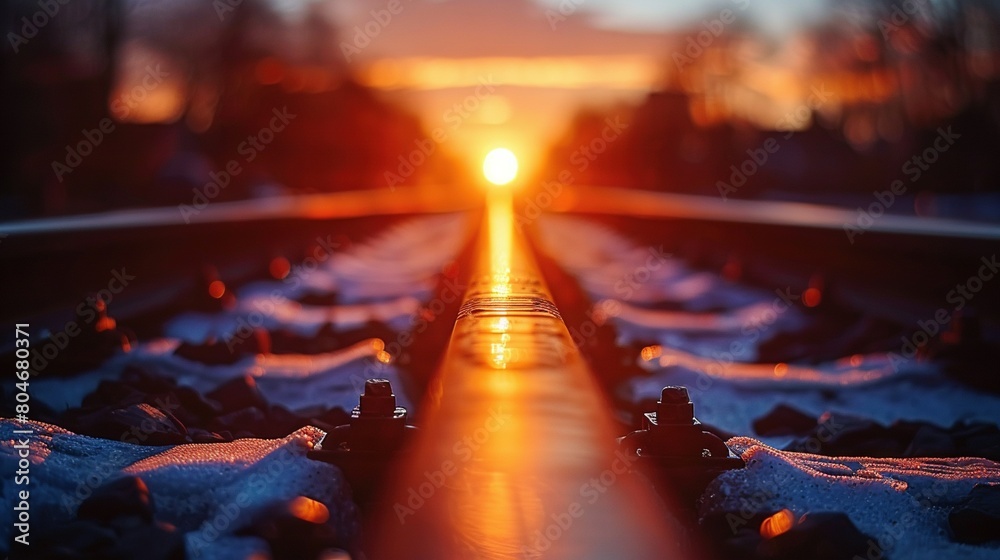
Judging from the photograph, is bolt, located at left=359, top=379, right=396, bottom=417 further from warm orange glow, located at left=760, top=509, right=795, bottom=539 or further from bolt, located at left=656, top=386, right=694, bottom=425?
warm orange glow, located at left=760, top=509, right=795, bottom=539

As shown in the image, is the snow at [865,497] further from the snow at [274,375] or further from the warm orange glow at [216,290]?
the warm orange glow at [216,290]

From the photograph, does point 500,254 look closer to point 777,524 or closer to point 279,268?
point 279,268

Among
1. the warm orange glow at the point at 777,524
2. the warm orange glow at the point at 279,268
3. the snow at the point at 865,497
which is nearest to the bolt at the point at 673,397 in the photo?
the snow at the point at 865,497

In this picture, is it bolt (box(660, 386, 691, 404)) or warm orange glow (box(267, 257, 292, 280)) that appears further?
warm orange glow (box(267, 257, 292, 280))

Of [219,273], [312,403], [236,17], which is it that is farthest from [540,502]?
[236,17]

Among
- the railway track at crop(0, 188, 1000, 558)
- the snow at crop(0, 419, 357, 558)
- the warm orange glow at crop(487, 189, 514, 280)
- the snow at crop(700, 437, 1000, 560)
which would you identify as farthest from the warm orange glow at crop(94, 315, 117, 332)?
the snow at crop(700, 437, 1000, 560)

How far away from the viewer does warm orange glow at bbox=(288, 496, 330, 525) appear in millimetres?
3067

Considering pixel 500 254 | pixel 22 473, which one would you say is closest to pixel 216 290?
pixel 500 254

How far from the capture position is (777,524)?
10.5 ft

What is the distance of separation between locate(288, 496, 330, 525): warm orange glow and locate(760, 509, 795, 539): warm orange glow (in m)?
1.14

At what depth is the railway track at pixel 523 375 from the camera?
11.2 feet

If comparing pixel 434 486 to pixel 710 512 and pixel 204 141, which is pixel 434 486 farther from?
pixel 204 141

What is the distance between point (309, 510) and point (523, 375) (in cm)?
238

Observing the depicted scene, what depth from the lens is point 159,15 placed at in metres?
82.3
